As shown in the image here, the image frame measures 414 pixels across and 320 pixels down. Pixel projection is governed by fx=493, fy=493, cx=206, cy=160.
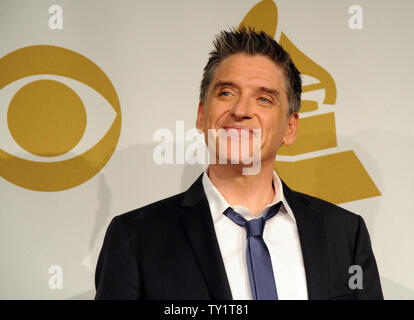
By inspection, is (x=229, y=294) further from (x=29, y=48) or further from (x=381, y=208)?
(x=29, y=48)

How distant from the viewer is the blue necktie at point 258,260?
1.36 meters

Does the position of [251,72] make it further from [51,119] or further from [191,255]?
[51,119]

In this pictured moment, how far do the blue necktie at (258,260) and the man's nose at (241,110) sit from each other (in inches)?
10.9

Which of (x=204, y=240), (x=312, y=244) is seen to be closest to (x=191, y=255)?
(x=204, y=240)

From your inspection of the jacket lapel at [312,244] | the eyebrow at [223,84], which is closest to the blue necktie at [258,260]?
the jacket lapel at [312,244]

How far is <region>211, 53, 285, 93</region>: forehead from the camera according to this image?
151 cm

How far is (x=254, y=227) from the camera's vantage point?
4.70 feet

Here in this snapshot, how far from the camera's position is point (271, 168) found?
1.57 m

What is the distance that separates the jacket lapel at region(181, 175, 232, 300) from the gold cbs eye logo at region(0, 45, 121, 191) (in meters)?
0.74

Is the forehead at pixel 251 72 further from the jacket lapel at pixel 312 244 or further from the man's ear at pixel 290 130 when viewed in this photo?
the jacket lapel at pixel 312 244

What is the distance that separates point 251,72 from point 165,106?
27.4 inches

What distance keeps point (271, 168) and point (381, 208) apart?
2.72 feet
